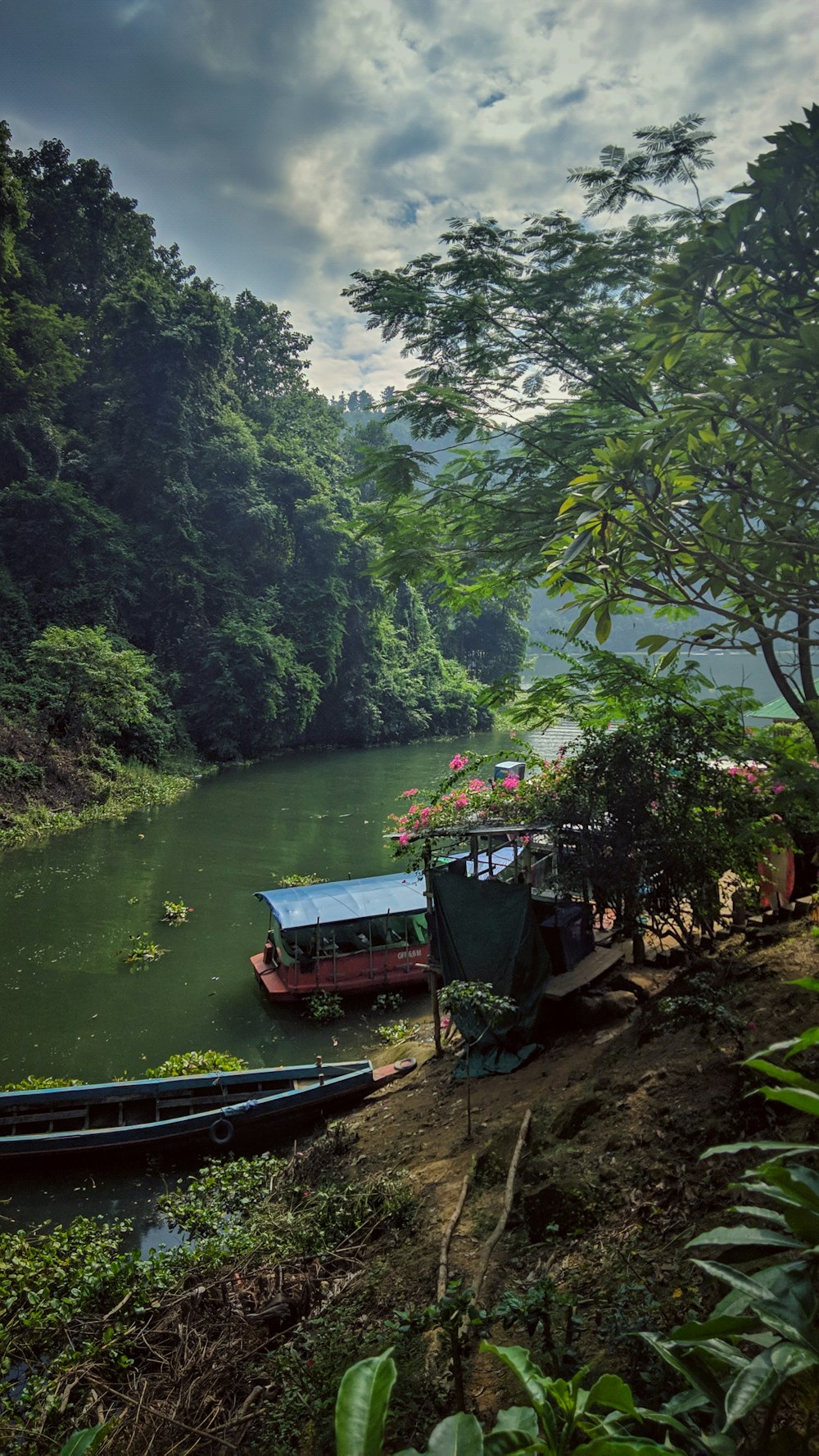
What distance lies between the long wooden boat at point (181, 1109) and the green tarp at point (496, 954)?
130cm

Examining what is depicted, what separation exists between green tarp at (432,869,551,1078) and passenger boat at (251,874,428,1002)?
3.08m

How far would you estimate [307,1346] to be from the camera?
370 cm

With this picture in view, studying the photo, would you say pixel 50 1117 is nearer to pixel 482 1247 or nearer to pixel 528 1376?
pixel 482 1247

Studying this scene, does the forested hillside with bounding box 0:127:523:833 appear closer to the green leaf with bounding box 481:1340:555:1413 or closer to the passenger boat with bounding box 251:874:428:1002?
the passenger boat with bounding box 251:874:428:1002

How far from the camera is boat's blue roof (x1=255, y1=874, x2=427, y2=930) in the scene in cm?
1043

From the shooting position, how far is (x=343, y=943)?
10.7 meters

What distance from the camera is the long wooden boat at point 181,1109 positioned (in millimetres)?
6977

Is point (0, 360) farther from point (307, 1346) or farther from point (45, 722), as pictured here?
point (307, 1346)

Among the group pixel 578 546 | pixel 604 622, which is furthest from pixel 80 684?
pixel 578 546

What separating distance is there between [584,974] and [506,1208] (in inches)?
121

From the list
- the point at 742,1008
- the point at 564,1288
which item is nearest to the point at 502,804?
the point at 742,1008

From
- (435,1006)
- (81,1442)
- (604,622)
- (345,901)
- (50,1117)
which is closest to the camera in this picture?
(81,1442)

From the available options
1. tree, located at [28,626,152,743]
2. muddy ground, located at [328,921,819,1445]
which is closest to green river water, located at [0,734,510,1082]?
tree, located at [28,626,152,743]

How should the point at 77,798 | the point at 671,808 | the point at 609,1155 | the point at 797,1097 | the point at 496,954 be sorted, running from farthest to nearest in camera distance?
1. the point at 77,798
2. the point at 496,954
3. the point at 671,808
4. the point at 609,1155
5. the point at 797,1097
